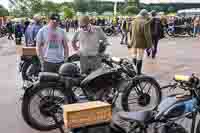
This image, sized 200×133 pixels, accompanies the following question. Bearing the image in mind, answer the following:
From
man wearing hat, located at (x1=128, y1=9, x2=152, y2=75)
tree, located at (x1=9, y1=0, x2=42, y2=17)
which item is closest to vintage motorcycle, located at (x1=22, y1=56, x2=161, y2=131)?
man wearing hat, located at (x1=128, y1=9, x2=152, y2=75)

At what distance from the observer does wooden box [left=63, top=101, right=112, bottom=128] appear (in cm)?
371

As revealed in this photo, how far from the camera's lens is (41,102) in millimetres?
5828

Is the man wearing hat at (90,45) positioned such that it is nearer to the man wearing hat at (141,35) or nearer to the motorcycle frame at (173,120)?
the motorcycle frame at (173,120)

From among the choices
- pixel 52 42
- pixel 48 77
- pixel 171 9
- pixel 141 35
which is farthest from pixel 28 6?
pixel 48 77

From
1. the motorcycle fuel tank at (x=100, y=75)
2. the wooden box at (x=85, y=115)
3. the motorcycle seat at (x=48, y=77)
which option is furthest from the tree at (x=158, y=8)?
the wooden box at (x=85, y=115)

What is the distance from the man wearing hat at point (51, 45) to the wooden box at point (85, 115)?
10.6 ft

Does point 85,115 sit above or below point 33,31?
above

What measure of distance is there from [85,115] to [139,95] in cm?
320

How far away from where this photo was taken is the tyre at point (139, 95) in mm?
6738

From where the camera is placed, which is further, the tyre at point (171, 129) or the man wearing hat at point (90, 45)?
the man wearing hat at point (90, 45)

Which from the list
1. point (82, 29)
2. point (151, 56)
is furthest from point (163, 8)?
point (82, 29)

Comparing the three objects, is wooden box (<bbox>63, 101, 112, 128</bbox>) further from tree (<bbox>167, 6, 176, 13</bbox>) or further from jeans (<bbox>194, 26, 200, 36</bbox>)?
tree (<bbox>167, 6, 176, 13</bbox>)

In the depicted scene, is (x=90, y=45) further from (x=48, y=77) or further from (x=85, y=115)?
(x=85, y=115)

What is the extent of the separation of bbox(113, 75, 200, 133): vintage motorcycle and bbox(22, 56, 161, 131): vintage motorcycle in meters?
1.43
